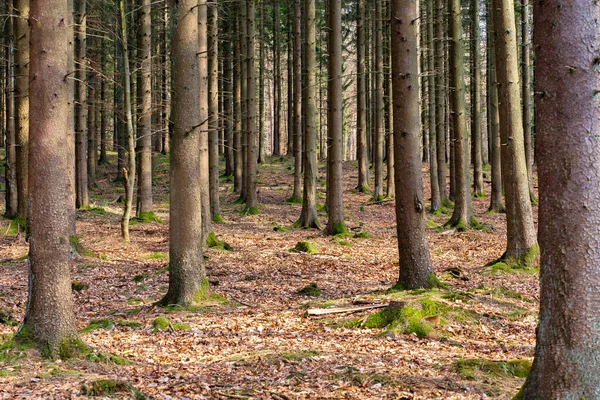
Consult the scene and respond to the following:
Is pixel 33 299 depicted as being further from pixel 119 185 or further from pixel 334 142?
pixel 119 185

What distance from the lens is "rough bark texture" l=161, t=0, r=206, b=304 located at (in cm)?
870

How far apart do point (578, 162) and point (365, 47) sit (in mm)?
25640

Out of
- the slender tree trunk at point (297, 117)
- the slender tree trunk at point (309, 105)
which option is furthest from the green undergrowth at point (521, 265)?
the slender tree trunk at point (297, 117)

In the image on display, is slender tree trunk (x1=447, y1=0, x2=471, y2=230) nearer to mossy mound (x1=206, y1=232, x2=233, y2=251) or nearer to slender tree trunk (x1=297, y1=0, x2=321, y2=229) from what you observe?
slender tree trunk (x1=297, y1=0, x2=321, y2=229)

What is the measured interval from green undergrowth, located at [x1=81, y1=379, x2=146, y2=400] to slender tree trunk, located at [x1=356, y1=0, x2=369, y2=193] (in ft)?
56.2

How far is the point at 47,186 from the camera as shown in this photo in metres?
5.86

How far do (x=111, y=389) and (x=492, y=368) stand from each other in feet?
11.9

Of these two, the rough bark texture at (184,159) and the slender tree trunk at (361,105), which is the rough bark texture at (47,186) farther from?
the slender tree trunk at (361,105)

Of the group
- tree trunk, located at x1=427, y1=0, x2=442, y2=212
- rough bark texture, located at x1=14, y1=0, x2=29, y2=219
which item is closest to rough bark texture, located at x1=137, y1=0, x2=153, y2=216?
rough bark texture, located at x1=14, y1=0, x2=29, y2=219

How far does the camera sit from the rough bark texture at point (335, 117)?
16.3 m

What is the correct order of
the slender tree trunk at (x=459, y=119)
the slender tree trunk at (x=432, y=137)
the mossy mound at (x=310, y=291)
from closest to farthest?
1. the mossy mound at (x=310, y=291)
2. the slender tree trunk at (x=459, y=119)
3. the slender tree trunk at (x=432, y=137)

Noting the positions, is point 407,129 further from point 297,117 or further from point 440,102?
point 297,117

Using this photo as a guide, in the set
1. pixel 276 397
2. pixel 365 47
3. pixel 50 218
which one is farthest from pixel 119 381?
pixel 365 47

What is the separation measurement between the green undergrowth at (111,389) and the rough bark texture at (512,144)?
321 inches
